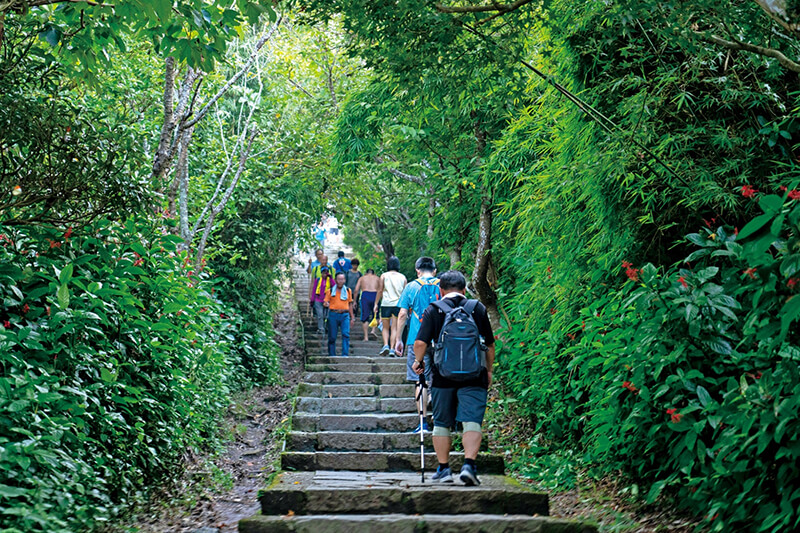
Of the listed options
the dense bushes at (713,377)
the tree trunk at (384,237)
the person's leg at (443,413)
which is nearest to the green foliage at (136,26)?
the person's leg at (443,413)

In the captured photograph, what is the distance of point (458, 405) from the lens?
5.55m

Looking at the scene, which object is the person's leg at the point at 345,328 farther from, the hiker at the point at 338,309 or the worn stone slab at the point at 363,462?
the worn stone slab at the point at 363,462

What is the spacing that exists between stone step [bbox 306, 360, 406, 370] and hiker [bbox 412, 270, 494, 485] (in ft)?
17.7

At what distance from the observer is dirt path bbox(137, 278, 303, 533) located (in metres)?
5.15

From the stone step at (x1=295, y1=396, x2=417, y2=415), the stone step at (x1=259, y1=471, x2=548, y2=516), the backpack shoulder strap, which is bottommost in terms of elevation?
the stone step at (x1=259, y1=471, x2=548, y2=516)

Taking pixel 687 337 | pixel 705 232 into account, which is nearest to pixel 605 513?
pixel 687 337

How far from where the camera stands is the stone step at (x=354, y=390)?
941cm

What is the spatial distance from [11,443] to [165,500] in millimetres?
2077

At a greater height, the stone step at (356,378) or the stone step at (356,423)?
the stone step at (356,378)

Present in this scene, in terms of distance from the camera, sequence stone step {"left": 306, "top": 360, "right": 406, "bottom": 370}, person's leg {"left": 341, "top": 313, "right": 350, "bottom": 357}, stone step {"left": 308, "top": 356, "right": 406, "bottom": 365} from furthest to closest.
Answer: person's leg {"left": 341, "top": 313, "right": 350, "bottom": 357}
stone step {"left": 308, "top": 356, "right": 406, "bottom": 365}
stone step {"left": 306, "top": 360, "right": 406, "bottom": 370}

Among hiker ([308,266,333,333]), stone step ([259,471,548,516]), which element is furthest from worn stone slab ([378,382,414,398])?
stone step ([259,471,548,516])

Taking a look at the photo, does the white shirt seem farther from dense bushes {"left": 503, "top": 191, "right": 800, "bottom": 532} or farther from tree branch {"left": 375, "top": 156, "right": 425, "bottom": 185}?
dense bushes {"left": 503, "top": 191, "right": 800, "bottom": 532}

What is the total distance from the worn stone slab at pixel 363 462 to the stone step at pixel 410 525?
91.3 inches

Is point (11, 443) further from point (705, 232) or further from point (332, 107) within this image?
point (332, 107)
